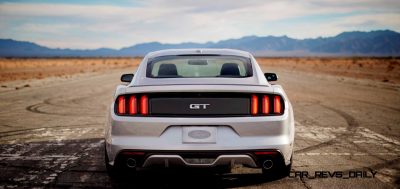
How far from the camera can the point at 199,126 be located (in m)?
3.97

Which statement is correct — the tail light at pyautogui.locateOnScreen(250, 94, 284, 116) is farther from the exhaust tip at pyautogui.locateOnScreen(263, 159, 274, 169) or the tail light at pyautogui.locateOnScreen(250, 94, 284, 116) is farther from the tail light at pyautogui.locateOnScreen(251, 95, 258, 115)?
the exhaust tip at pyautogui.locateOnScreen(263, 159, 274, 169)

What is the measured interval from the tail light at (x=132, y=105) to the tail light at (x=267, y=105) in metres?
1.02

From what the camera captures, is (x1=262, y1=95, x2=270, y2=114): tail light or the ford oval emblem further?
(x1=262, y1=95, x2=270, y2=114): tail light

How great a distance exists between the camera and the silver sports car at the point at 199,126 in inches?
156

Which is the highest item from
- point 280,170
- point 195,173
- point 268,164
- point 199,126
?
point 199,126

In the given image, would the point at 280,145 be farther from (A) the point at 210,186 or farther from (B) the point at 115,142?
(B) the point at 115,142

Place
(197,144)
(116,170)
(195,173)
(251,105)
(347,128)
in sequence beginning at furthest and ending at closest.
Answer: (347,128)
(195,173)
(116,170)
(251,105)
(197,144)

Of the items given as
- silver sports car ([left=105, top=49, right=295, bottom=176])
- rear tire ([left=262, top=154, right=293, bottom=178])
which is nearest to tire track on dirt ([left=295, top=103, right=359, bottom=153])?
rear tire ([left=262, top=154, right=293, bottom=178])

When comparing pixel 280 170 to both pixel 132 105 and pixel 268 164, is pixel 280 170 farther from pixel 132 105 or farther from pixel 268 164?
pixel 132 105

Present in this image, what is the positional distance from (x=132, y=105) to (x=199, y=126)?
694mm

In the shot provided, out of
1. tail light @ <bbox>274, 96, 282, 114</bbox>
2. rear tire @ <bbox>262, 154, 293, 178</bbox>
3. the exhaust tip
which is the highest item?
tail light @ <bbox>274, 96, 282, 114</bbox>

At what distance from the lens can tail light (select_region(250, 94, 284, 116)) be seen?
4074 mm

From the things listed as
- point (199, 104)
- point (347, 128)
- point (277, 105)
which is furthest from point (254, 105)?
point (347, 128)

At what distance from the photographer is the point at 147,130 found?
4.00 metres
